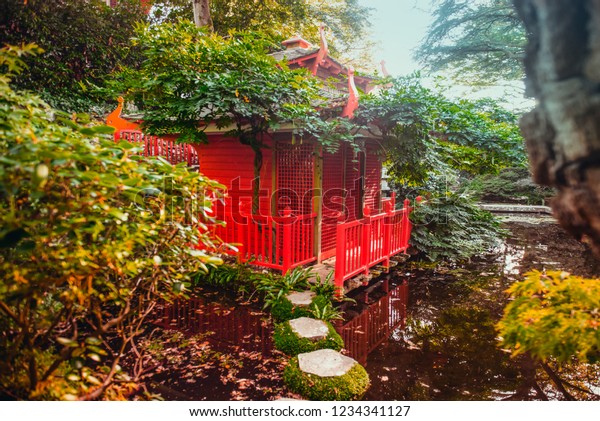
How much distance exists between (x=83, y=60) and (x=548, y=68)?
9.40 m

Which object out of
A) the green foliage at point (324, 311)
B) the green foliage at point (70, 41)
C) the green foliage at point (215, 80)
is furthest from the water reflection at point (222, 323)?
the green foliage at point (70, 41)

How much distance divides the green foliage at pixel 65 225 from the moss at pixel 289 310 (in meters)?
2.85

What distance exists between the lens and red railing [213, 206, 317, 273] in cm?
608

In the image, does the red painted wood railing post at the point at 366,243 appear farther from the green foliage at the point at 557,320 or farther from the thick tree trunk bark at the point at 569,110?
the thick tree trunk bark at the point at 569,110

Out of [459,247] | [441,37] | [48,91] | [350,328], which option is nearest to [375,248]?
[350,328]

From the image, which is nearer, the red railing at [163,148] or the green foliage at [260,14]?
the red railing at [163,148]

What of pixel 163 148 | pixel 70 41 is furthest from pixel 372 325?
pixel 70 41

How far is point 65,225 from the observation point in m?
1.61

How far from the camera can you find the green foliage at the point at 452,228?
9141 millimetres

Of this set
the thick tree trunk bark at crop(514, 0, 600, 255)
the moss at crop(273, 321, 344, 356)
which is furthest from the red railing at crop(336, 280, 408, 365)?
the thick tree trunk bark at crop(514, 0, 600, 255)

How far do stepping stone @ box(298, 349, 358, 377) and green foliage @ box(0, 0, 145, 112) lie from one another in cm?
584

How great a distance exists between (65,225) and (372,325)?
4.49 meters

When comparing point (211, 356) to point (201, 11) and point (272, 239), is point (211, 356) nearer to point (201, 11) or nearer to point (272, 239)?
point (272, 239)

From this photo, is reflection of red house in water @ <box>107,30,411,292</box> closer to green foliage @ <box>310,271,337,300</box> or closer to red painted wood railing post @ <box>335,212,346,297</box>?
red painted wood railing post @ <box>335,212,346,297</box>
